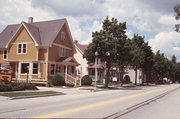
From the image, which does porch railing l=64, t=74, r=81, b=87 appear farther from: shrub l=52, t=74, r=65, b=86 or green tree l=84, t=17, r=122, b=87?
green tree l=84, t=17, r=122, b=87

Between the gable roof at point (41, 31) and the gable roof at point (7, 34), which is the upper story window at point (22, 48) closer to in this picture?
the gable roof at point (41, 31)

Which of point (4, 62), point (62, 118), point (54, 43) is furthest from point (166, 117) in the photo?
point (4, 62)

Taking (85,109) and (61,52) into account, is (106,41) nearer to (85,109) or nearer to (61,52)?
(61,52)

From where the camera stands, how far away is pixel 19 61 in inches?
1452

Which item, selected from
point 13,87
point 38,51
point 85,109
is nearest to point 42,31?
point 38,51

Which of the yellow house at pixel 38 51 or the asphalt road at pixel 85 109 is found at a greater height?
the yellow house at pixel 38 51

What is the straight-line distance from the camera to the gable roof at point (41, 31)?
119ft

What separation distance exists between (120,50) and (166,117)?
25507 millimetres

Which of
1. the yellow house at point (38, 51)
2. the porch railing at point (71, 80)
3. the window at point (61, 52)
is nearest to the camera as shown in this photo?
the porch railing at point (71, 80)

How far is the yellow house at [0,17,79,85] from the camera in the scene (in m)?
35.8

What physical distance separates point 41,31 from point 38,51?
185 inches

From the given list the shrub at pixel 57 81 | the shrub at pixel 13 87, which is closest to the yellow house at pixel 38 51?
the shrub at pixel 57 81

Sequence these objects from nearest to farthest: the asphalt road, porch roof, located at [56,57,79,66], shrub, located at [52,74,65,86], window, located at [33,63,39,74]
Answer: the asphalt road, shrub, located at [52,74,65,86], window, located at [33,63,39,74], porch roof, located at [56,57,79,66]

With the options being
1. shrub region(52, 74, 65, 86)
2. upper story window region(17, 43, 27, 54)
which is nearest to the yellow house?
upper story window region(17, 43, 27, 54)
